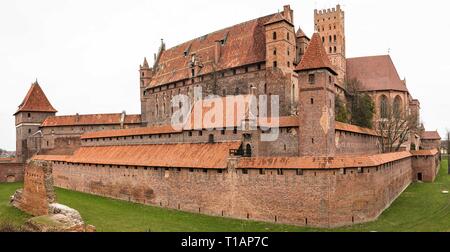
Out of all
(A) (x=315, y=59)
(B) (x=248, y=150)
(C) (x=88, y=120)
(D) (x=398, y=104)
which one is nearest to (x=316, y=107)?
(A) (x=315, y=59)

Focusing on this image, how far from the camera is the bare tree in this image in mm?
41281

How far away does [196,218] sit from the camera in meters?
25.5

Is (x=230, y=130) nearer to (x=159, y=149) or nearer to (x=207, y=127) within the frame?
(x=207, y=127)

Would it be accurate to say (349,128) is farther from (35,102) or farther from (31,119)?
(35,102)

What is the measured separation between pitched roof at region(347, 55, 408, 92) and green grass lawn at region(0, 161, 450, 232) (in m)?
17.2

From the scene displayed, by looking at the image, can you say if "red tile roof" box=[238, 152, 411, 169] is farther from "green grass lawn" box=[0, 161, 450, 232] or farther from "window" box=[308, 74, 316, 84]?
"window" box=[308, 74, 316, 84]

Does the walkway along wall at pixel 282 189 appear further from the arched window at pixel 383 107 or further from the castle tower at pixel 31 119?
the castle tower at pixel 31 119

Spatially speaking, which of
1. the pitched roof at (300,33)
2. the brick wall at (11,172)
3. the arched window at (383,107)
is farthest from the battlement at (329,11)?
the brick wall at (11,172)

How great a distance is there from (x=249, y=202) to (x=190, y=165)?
5.13 m

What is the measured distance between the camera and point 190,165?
27.4 m

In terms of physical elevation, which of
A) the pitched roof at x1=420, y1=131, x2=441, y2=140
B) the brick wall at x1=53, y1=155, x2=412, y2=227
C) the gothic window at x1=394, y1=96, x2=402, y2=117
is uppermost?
the gothic window at x1=394, y1=96, x2=402, y2=117

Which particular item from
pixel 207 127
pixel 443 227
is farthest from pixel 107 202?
pixel 443 227

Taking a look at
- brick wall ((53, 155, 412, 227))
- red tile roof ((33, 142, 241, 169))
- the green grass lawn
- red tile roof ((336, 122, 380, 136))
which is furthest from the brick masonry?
red tile roof ((336, 122, 380, 136))

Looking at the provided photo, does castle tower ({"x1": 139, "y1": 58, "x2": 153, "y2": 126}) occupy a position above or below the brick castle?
above
